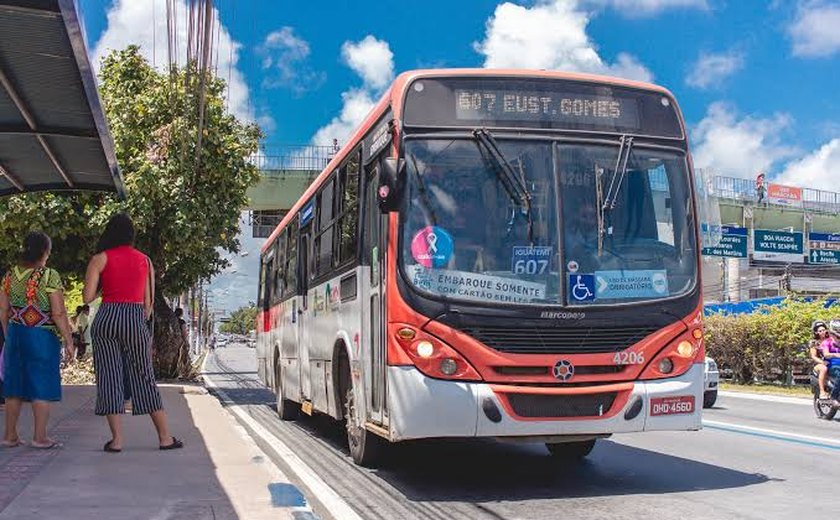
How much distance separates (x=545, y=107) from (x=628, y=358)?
2.12 metres

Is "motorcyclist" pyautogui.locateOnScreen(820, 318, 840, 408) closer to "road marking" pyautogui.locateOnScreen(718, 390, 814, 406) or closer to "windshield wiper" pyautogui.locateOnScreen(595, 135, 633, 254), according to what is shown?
"road marking" pyautogui.locateOnScreen(718, 390, 814, 406)

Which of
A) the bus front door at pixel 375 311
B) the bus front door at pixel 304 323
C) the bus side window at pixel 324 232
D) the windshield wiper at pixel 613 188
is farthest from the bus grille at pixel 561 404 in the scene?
the bus front door at pixel 304 323

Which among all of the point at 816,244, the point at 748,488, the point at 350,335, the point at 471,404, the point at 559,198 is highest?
the point at 816,244

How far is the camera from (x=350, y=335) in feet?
26.9

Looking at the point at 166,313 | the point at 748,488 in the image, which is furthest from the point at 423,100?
the point at 166,313

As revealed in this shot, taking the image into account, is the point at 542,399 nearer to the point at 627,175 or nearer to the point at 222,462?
the point at 627,175

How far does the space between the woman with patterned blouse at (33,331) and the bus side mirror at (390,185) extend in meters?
3.05

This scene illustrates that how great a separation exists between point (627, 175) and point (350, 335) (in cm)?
286

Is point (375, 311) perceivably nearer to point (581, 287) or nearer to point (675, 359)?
point (581, 287)

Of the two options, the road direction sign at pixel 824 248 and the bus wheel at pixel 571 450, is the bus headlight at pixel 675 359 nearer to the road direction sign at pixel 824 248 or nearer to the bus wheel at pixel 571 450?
the bus wheel at pixel 571 450

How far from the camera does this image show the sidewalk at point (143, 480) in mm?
5633

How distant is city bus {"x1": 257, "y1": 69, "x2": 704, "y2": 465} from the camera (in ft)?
21.6

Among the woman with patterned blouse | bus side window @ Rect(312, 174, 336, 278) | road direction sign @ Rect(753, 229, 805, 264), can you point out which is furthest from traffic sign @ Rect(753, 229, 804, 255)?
the woman with patterned blouse

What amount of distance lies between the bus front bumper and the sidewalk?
1024 millimetres
